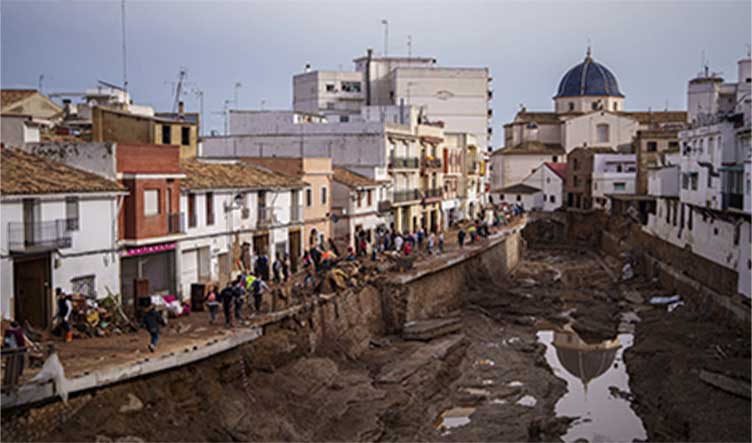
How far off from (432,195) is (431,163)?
246cm

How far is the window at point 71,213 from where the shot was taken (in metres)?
26.1

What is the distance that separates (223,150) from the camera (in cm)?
5797

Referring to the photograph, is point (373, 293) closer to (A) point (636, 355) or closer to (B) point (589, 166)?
(A) point (636, 355)

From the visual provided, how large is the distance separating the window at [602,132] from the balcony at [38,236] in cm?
8283

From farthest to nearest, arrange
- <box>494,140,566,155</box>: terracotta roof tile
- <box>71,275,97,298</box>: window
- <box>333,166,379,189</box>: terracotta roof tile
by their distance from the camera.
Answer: <box>494,140,566,155</box>: terracotta roof tile
<box>333,166,379,189</box>: terracotta roof tile
<box>71,275,97,298</box>: window

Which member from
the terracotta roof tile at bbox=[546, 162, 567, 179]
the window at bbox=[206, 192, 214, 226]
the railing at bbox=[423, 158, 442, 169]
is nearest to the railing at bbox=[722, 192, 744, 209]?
the window at bbox=[206, 192, 214, 226]

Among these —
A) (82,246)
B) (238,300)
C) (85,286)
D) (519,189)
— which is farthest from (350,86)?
(85,286)

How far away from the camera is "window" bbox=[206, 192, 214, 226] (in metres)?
33.5

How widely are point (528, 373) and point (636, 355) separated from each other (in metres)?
5.43

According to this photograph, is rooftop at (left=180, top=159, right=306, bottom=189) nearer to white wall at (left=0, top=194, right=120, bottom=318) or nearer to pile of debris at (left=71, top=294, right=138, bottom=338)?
white wall at (left=0, top=194, right=120, bottom=318)

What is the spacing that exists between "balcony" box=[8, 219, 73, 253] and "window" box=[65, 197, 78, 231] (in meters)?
0.14

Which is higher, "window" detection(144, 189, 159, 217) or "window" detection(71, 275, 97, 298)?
"window" detection(144, 189, 159, 217)

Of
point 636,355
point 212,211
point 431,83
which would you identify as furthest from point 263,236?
point 431,83

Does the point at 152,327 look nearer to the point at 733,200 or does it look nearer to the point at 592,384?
the point at 592,384
